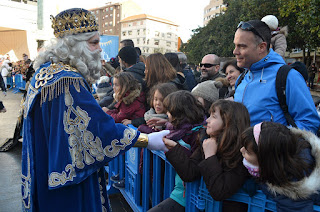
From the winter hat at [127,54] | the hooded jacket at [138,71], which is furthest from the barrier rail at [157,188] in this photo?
the winter hat at [127,54]

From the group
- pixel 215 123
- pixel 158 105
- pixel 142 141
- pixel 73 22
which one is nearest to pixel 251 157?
pixel 215 123

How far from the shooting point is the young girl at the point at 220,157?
1646mm

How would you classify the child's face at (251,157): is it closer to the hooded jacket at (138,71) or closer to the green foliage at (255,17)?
the hooded jacket at (138,71)

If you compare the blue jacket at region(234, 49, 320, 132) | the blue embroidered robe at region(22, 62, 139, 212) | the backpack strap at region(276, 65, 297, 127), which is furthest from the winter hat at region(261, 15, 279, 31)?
the blue embroidered robe at region(22, 62, 139, 212)

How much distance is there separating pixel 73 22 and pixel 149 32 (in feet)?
323

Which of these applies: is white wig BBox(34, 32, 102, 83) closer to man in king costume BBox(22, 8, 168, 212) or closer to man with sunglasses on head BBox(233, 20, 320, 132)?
man in king costume BBox(22, 8, 168, 212)

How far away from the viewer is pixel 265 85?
2221 millimetres

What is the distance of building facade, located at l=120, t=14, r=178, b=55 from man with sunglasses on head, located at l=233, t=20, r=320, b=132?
92202 mm

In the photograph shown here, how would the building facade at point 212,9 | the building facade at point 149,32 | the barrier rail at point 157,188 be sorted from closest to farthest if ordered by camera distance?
the barrier rail at point 157,188 < the building facade at point 212,9 < the building facade at point 149,32

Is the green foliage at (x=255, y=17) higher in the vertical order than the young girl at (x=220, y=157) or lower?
higher

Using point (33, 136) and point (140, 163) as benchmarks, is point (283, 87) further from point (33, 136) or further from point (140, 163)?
point (33, 136)

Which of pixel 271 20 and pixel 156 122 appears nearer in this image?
pixel 156 122

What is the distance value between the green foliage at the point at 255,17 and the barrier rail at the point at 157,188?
871cm

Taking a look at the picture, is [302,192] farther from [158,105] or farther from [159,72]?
[159,72]
